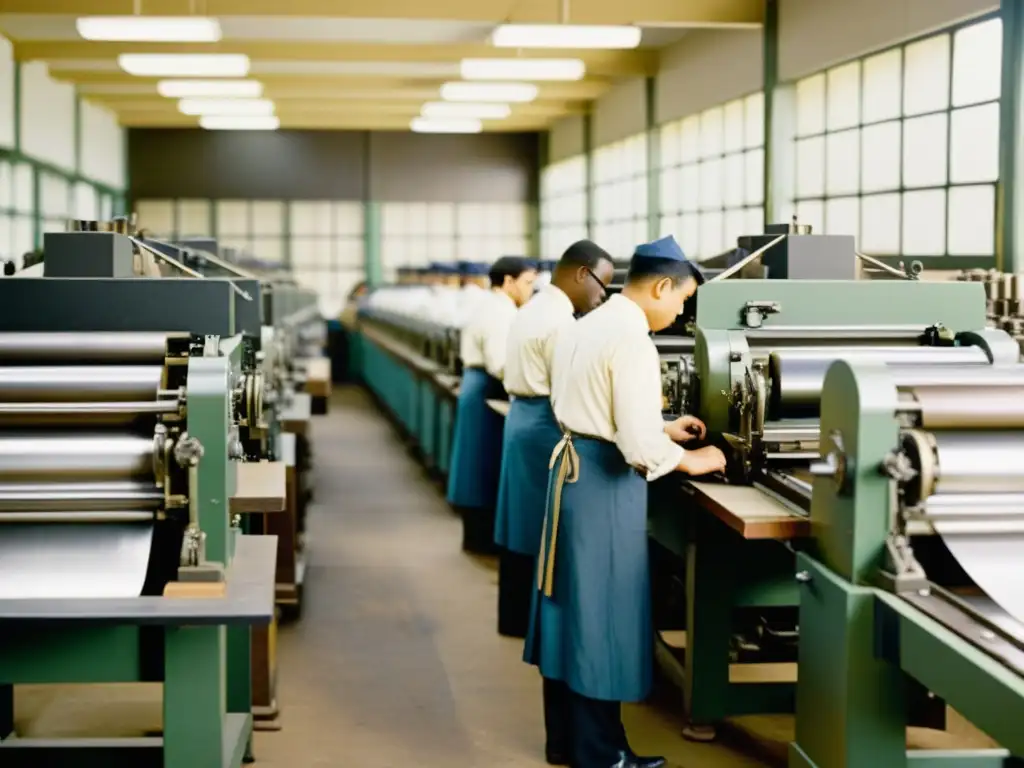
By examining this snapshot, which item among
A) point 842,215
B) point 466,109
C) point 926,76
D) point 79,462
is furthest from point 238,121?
point 79,462

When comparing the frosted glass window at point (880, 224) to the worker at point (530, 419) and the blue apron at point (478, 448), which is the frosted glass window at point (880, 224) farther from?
the worker at point (530, 419)

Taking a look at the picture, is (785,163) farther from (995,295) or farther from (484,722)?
(484,722)

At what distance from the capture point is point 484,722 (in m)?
3.73

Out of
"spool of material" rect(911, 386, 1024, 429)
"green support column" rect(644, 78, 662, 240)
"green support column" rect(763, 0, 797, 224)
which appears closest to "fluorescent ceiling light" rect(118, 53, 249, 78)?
"green support column" rect(763, 0, 797, 224)

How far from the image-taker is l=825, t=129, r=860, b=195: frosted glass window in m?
7.72

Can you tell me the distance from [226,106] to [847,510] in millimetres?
10754

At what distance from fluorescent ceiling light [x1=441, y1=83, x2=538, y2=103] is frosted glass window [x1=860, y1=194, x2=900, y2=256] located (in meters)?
3.84

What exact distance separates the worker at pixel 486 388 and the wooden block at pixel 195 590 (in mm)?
3250

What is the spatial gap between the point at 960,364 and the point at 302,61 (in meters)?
8.99

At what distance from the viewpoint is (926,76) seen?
6.82 metres

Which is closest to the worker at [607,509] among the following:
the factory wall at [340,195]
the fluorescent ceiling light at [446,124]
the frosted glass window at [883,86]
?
the frosted glass window at [883,86]

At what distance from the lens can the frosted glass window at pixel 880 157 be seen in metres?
7.15

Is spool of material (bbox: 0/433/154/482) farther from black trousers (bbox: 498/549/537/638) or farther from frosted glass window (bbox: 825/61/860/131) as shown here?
frosted glass window (bbox: 825/61/860/131)

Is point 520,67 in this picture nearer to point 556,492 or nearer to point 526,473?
point 526,473
